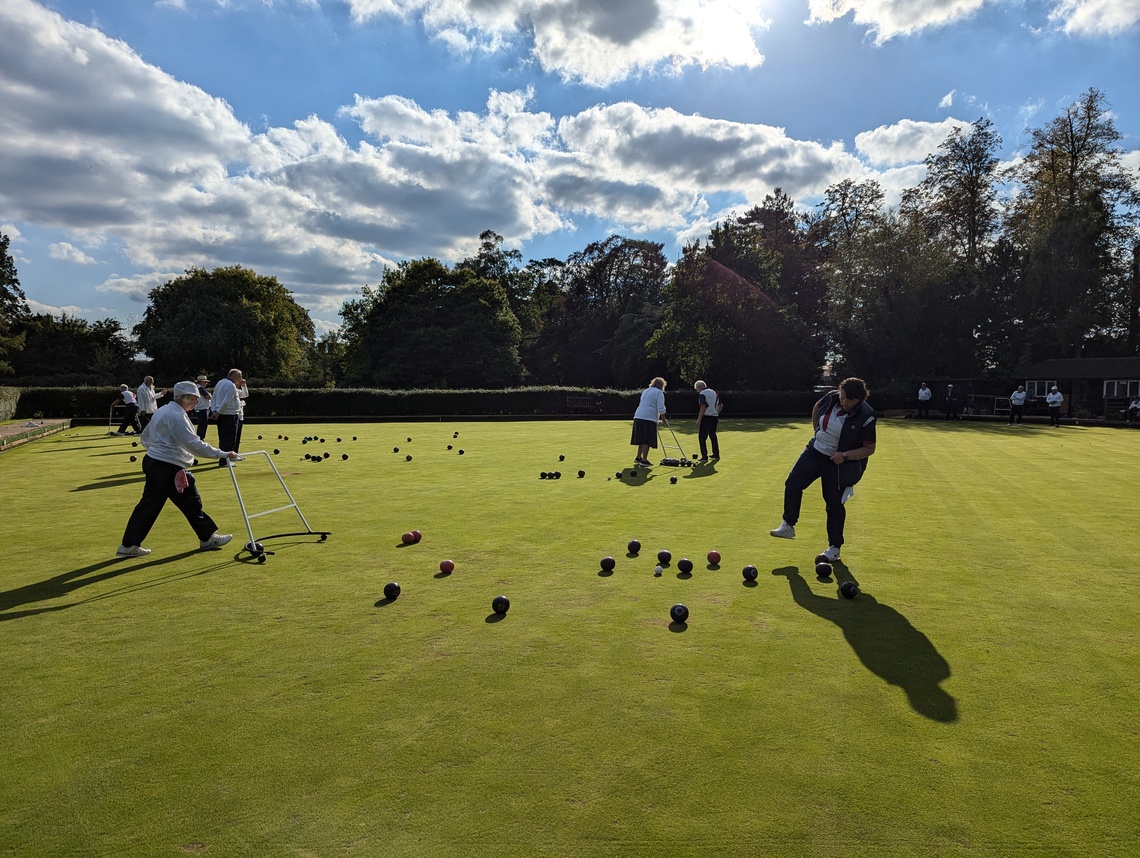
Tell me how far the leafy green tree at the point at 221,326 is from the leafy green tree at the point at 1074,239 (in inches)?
2477

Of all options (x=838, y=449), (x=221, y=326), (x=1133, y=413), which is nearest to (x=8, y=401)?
(x=221, y=326)

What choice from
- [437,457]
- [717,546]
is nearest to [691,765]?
[717,546]

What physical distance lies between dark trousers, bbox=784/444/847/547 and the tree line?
37.4 m

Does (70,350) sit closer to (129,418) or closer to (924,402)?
(129,418)

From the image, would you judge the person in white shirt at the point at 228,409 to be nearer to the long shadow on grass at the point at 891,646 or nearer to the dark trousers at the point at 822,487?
the dark trousers at the point at 822,487

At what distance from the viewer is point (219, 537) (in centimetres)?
844

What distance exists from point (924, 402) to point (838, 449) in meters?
38.2

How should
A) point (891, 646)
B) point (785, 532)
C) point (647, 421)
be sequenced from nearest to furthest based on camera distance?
point (891, 646) < point (785, 532) < point (647, 421)

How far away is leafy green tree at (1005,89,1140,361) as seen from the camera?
156 feet

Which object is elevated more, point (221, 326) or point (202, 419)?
point (221, 326)

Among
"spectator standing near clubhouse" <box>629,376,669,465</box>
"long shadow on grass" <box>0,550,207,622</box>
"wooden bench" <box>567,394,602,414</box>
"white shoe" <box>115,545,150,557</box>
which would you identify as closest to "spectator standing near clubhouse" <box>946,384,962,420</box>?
"wooden bench" <box>567,394,602,414</box>

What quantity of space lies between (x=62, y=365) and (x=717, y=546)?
80.1 m

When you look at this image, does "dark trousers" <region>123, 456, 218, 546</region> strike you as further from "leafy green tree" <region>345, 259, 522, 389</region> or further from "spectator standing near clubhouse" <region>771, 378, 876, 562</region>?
"leafy green tree" <region>345, 259, 522, 389</region>

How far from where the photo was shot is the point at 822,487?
820 centimetres
